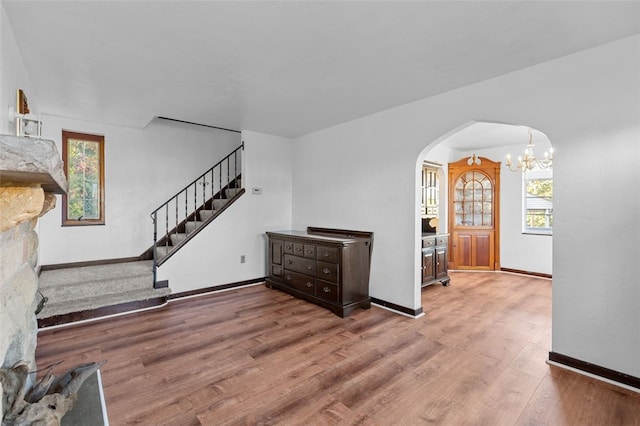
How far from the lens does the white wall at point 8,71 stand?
201 centimetres

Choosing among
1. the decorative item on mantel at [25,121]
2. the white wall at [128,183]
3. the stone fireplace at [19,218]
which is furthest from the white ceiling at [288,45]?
the stone fireplace at [19,218]

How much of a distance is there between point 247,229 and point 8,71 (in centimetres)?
353

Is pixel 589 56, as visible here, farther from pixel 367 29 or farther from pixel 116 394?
pixel 116 394

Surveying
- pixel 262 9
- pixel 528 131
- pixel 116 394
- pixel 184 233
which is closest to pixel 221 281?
pixel 184 233

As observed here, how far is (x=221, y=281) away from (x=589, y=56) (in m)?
5.16

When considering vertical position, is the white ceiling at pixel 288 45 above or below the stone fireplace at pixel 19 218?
above

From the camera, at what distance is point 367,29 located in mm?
2244

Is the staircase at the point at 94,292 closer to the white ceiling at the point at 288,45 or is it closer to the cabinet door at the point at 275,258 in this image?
the cabinet door at the point at 275,258

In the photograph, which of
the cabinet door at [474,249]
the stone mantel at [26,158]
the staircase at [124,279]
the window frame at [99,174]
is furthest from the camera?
the cabinet door at [474,249]

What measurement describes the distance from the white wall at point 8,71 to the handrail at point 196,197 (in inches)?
110

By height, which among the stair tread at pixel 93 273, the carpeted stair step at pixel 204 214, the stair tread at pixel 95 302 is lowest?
the stair tread at pixel 95 302

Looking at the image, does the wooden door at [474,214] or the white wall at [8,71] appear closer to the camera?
the white wall at [8,71]

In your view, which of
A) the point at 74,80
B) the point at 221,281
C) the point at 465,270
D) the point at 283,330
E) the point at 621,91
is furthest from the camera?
the point at 465,270

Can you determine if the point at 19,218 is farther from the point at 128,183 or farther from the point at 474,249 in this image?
the point at 474,249
